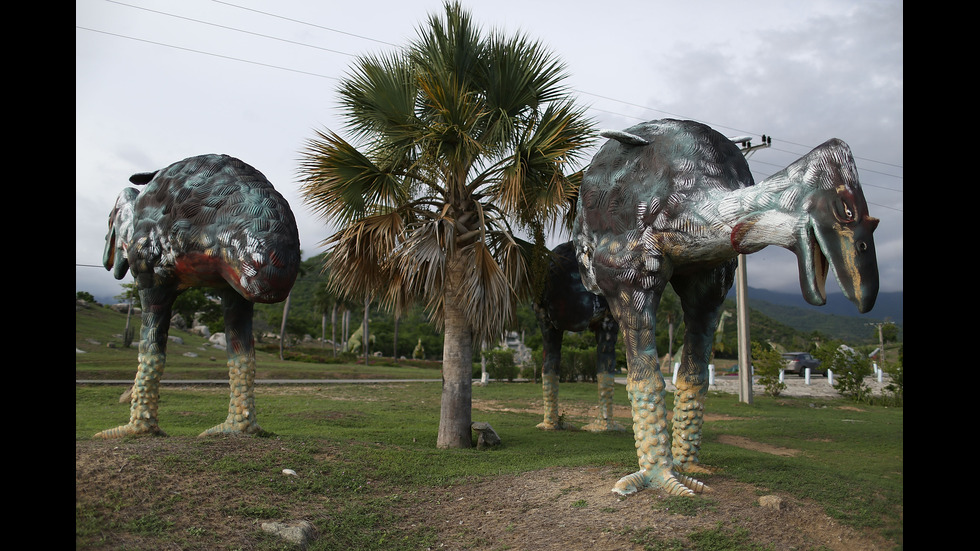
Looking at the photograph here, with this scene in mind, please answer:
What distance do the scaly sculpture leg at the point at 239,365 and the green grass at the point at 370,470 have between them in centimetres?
45

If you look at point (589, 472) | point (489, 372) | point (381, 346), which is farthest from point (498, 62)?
point (381, 346)

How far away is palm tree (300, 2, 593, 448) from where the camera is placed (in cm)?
907

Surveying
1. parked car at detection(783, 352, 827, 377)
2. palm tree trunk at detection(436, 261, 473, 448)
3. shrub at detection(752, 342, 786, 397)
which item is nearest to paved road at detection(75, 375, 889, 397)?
shrub at detection(752, 342, 786, 397)

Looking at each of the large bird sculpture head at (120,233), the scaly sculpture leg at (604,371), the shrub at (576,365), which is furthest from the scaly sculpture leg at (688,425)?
the shrub at (576,365)

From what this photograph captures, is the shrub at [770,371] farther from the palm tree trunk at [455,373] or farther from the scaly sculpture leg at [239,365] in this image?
the scaly sculpture leg at [239,365]

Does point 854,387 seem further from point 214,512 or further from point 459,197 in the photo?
point 214,512

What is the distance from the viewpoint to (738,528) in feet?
16.1

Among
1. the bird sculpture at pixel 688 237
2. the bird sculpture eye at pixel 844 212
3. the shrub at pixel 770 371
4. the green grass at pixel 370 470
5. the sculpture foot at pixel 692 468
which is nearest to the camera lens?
the green grass at pixel 370 470

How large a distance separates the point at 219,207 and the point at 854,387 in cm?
2052

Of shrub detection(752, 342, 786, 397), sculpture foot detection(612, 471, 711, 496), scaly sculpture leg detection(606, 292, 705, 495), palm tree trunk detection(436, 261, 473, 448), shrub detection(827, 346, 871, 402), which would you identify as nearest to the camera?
sculpture foot detection(612, 471, 711, 496)

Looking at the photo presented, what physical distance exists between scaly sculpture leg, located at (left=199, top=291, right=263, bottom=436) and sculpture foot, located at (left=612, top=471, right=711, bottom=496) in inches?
179

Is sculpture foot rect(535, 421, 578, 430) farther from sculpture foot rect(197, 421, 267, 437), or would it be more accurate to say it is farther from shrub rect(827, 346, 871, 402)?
shrub rect(827, 346, 871, 402)

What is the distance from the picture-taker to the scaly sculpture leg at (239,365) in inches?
300

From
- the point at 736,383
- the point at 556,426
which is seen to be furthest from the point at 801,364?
the point at 556,426
